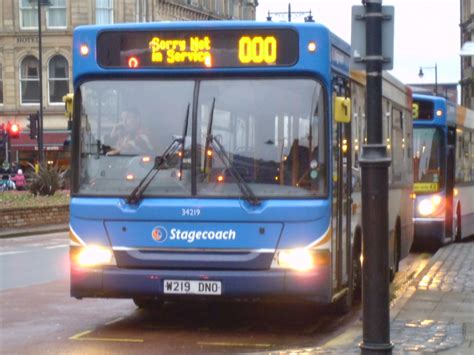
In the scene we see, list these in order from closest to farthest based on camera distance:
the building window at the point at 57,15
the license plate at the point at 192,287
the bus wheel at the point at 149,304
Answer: the license plate at the point at 192,287 < the bus wheel at the point at 149,304 < the building window at the point at 57,15

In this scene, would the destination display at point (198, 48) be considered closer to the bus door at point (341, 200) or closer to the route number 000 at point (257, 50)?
the route number 000 at point (257, 50)

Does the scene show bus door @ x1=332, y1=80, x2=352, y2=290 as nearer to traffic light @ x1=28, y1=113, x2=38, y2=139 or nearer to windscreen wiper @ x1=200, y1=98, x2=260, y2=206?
windscreen wiper @ x1=200, y1=98, x2=260, y2=206

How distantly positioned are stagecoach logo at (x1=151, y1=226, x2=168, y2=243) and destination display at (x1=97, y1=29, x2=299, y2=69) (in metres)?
1.58

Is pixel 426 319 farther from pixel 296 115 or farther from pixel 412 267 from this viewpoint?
pixel 412 267

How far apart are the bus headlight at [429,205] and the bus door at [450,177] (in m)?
0.45

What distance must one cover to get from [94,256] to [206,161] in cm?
141

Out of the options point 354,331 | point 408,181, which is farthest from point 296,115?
point 408,181

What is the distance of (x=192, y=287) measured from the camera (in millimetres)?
10492

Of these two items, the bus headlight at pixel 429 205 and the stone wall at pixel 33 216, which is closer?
the bus headlight at pixel 429 205

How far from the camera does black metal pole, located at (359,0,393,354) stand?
27.2 ft

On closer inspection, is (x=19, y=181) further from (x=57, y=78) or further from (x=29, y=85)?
(x=57, y=78)

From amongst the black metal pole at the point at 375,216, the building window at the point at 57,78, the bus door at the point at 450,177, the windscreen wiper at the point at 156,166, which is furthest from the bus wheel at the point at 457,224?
the building window at the point at 57,78

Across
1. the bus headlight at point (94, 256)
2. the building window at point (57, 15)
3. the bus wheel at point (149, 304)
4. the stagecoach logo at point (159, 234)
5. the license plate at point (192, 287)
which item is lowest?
the bus wheel at point (149, 304)

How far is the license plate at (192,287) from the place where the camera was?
10.4 m
